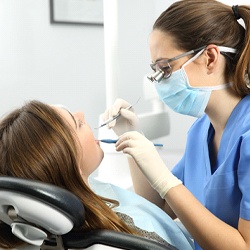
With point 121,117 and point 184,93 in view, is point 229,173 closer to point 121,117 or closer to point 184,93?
point 184,93

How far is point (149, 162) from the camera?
4.31ft

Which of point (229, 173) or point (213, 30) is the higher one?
point (213, 30)

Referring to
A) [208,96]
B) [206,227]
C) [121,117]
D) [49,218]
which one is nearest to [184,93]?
[208,96]

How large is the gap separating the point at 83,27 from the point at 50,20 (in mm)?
229

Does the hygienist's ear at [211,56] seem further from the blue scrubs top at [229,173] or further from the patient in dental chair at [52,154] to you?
the patient in dental chair at [52,154]

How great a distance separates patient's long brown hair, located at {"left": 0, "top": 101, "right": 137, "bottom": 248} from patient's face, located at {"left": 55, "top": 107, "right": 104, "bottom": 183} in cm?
9

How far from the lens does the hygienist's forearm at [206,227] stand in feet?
4.00

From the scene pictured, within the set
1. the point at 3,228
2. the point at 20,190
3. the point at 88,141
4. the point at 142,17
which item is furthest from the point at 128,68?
the point at 20,190

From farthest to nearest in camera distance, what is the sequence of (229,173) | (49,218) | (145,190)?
(145,190) → (229,173) → (49,218)

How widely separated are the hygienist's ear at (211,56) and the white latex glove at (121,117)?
39 cm

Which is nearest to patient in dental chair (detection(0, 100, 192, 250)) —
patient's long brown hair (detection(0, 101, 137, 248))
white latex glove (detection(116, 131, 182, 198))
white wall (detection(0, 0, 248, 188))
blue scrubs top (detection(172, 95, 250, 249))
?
patient's long brown hair (detection(0, 101, 137, 248))

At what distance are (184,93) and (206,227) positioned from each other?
441mm

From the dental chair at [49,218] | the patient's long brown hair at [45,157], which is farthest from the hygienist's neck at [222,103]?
Result: the dental chair at [49,218]

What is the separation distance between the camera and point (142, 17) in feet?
8.61
